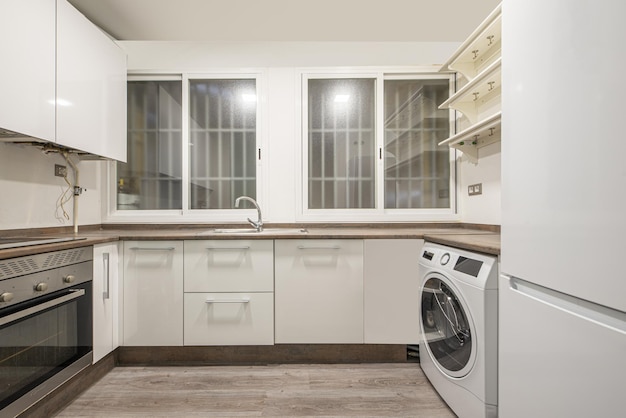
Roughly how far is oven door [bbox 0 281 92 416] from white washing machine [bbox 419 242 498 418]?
1919 mm

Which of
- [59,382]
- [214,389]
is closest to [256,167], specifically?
[214,389]

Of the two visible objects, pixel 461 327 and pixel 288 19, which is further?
pixel 288 19

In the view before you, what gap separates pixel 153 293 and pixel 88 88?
137cm

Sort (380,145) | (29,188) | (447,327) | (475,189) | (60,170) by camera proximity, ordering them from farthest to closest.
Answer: (380,145) → (475,189) → (60,170) → (29,188) → (447,327)

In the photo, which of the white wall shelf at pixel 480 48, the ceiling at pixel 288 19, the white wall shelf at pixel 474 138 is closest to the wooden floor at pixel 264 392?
the white wall shelf at pixel 474 138

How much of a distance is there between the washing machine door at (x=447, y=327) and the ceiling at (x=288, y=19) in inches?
69.0

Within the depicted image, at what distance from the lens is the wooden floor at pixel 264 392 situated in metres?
1.61

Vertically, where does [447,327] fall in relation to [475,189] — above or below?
below

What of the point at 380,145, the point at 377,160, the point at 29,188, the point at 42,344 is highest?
the point at 380,145

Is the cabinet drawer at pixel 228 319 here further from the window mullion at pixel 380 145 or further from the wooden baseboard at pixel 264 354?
the window mullion at pixel 380 145

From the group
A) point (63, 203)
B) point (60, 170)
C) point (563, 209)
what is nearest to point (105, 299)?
point (63, 203)

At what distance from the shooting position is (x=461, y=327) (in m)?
1.44

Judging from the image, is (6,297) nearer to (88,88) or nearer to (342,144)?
(88,88)

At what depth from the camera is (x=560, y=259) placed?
862mm
